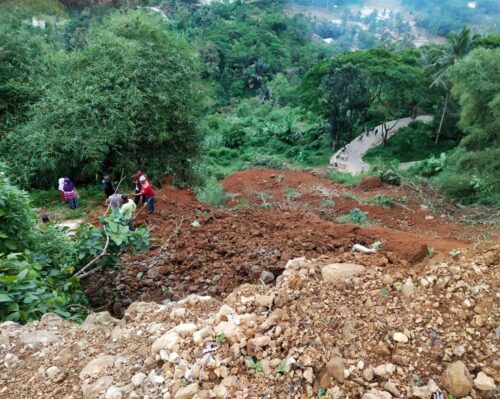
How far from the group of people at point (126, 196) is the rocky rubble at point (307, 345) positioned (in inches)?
120

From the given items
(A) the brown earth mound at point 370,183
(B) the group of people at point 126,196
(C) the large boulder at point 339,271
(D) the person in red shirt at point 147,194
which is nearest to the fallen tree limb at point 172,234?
(B) the group of people at point 126,196

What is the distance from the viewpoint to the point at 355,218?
10.3 meters

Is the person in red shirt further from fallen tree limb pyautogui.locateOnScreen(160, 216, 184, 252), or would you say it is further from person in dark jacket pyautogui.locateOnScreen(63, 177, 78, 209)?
person in dark jacket pyautogui.locateOnScreen(63, 177, 78, 209)

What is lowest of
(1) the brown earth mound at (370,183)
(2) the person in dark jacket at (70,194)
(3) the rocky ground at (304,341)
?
(1) the brown earth mound at (370,183)

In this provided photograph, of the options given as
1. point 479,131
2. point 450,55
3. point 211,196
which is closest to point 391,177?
point 479,131

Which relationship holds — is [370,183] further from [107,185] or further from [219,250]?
[219,250]

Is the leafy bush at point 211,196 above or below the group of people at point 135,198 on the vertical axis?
below

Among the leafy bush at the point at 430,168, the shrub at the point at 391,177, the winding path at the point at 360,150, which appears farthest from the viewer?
the winding path at the point at 360,150

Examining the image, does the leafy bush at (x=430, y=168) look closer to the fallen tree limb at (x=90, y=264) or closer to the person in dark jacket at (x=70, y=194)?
the person in dark jacket at (x=70, y=194)

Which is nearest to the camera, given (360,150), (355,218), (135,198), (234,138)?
(135,198)

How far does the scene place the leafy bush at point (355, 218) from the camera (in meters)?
10.1

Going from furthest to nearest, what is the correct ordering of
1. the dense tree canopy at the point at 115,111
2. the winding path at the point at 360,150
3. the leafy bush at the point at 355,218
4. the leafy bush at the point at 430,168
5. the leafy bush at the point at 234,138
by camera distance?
the leafy bush at the point at 234,138, the winding path at the point at 360,150, the leafy bush at the point at 430,168, the leafy bush at the point at 355,218, the dense tree canopy at the point at 115,111

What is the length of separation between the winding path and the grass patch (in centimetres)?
64

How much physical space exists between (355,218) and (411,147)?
54.0 ft
